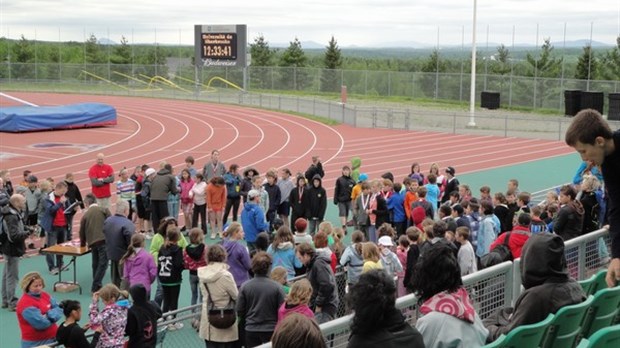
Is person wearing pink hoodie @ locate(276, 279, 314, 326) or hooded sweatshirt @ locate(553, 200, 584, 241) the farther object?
hooded sweatshirt @ locate(553, 200, 584, 241)

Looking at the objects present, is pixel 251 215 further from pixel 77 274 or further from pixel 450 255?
pixel 450 255

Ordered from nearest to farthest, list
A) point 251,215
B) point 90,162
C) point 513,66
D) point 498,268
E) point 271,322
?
point 498,268
point 271,322
point 251,215
point 90,162
point 513,66

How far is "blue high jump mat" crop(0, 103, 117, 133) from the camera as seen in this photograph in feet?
124

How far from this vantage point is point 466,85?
56812mm

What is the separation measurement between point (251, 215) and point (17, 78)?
61.1 meters

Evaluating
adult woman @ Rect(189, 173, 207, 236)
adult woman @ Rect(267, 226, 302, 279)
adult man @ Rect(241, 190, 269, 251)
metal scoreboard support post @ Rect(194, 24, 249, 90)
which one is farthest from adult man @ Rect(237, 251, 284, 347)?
metal scoreboard support post @ Rect(194, 24, 249, 90)

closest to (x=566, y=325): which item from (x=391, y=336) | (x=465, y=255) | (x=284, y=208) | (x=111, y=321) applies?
(x=391, y=336)

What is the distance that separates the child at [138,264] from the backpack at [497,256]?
4194 millimetres

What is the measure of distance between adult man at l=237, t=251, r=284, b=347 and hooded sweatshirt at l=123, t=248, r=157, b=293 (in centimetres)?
284

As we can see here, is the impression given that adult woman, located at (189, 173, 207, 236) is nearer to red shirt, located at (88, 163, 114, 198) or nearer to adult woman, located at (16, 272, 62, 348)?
red shirt, located at (88, 163, 114, 198)

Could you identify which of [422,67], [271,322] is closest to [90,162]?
[271,322]

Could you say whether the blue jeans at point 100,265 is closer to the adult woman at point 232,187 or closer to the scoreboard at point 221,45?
the adult woman at point 232,187

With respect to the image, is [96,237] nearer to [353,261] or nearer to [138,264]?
[138,264]

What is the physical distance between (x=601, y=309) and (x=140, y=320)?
437 cm
